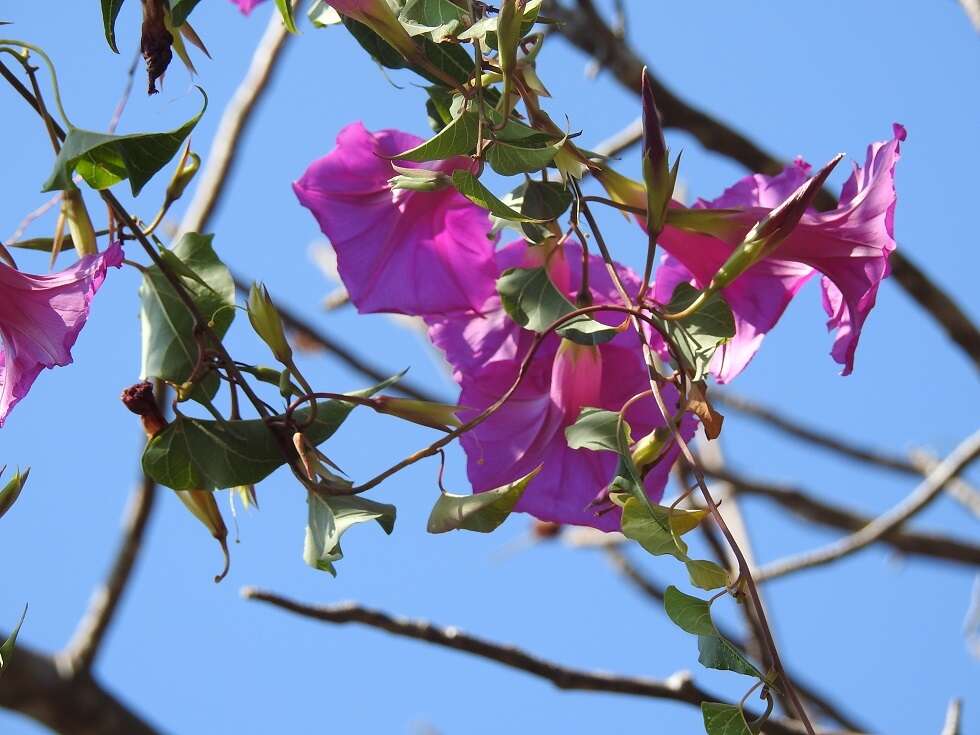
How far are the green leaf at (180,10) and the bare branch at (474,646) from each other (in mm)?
350

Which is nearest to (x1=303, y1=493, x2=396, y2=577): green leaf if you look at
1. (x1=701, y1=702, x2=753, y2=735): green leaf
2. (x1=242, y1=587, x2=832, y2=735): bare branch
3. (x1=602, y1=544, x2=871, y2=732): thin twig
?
(x1=701, y1=702, x2=753, y2=735): green leaf

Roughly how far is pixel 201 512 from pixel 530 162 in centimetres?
19

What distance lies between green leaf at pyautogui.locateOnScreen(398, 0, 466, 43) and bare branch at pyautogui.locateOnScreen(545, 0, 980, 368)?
2.68ft

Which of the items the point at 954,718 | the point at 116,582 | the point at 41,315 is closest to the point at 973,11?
the point at 954,718

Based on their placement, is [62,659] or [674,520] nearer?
[674,520]

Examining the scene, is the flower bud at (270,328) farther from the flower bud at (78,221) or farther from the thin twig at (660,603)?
the thin twig at (660,603)

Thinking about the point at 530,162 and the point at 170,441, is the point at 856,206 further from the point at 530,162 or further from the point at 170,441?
the point at 170,441

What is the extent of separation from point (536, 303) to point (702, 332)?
58mm

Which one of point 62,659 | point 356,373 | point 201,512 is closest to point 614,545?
point 356,373

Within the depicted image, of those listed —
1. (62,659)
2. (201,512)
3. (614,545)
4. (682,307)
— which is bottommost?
(62,659)

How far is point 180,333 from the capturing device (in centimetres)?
49

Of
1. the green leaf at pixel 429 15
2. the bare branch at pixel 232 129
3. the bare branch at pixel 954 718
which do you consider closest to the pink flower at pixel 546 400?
the green leaf at pixel 429 15

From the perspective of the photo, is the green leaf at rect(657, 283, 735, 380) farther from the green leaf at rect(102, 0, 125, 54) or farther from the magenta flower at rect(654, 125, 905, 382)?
the green leaf at rect(102, 0, 125, 54)

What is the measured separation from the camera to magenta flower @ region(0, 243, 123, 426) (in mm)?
428
